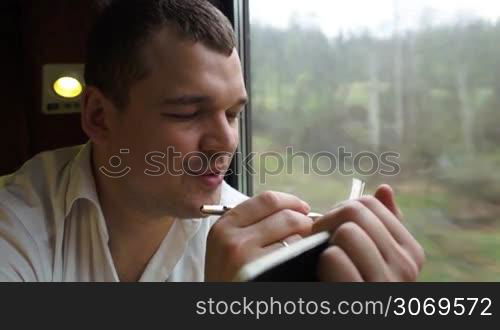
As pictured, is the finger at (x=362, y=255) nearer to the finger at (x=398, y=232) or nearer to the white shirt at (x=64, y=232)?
the finger at (x=398, y=232)

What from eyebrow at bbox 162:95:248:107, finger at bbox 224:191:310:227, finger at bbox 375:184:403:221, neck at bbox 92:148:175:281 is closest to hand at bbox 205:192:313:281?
finger at bbox 224:191:310:227

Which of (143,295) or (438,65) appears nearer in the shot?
(143,295)

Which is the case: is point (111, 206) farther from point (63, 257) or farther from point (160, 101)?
point (160, 101)

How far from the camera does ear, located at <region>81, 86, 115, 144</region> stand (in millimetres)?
978

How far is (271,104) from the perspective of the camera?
3.70 feet

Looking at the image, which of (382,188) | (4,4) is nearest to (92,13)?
(4,4)

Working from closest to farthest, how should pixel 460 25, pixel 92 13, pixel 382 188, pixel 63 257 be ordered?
pixel 382 188 → pixel 460 25 → pixel 63 257 → pixel 92 13

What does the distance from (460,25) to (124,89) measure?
1.82 ft

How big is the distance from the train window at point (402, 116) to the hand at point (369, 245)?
0.15 metres

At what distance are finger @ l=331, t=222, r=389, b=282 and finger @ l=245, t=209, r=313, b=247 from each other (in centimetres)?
14

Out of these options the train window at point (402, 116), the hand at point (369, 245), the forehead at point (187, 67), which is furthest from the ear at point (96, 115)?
the hand at point (369, 245)

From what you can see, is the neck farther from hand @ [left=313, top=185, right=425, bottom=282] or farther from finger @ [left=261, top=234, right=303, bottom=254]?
hand @ [left=313, top=185, right=425, bottom=282]

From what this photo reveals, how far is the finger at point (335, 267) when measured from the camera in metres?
0.55

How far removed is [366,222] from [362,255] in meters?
0.04
